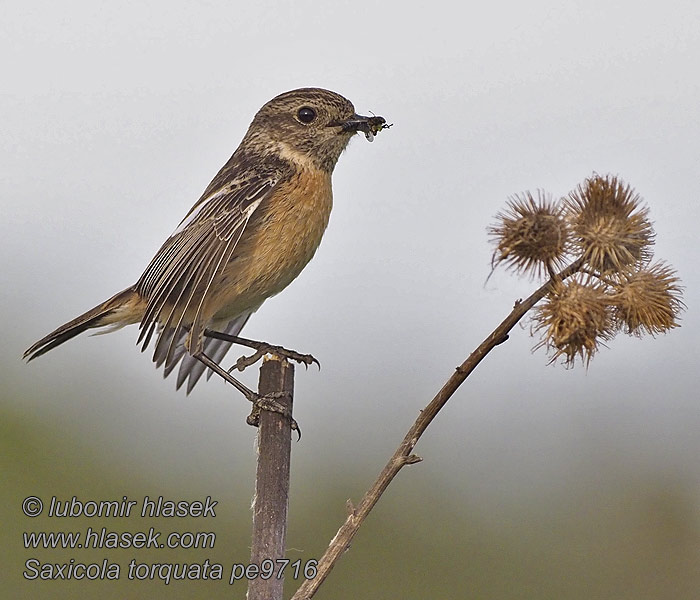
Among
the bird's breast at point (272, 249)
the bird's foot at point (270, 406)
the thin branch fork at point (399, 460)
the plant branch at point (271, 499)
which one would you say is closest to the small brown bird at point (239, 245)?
the bird's breast at point (272, 249)

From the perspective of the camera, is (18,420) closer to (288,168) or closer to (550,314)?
(288,168)

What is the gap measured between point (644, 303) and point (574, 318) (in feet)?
0.84

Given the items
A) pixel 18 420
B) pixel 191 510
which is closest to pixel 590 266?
pixel 191 510

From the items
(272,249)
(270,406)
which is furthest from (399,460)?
(272,249)

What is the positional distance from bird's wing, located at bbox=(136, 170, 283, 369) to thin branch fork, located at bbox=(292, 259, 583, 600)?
256 cm

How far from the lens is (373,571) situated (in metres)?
8.35

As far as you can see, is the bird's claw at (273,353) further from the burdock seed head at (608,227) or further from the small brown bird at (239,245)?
the burdock seed head at (608,227)

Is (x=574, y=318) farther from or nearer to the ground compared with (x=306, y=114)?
nearer to the ground

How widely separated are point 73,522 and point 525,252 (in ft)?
15.0

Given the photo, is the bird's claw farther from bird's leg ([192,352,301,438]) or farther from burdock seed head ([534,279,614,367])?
burdock seed head ([534,279,614,367])

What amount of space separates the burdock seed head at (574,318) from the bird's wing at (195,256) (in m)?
2.42

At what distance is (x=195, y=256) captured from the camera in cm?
524

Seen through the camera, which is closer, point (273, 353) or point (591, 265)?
point (591, 265)

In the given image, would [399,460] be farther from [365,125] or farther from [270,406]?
[365,125]
